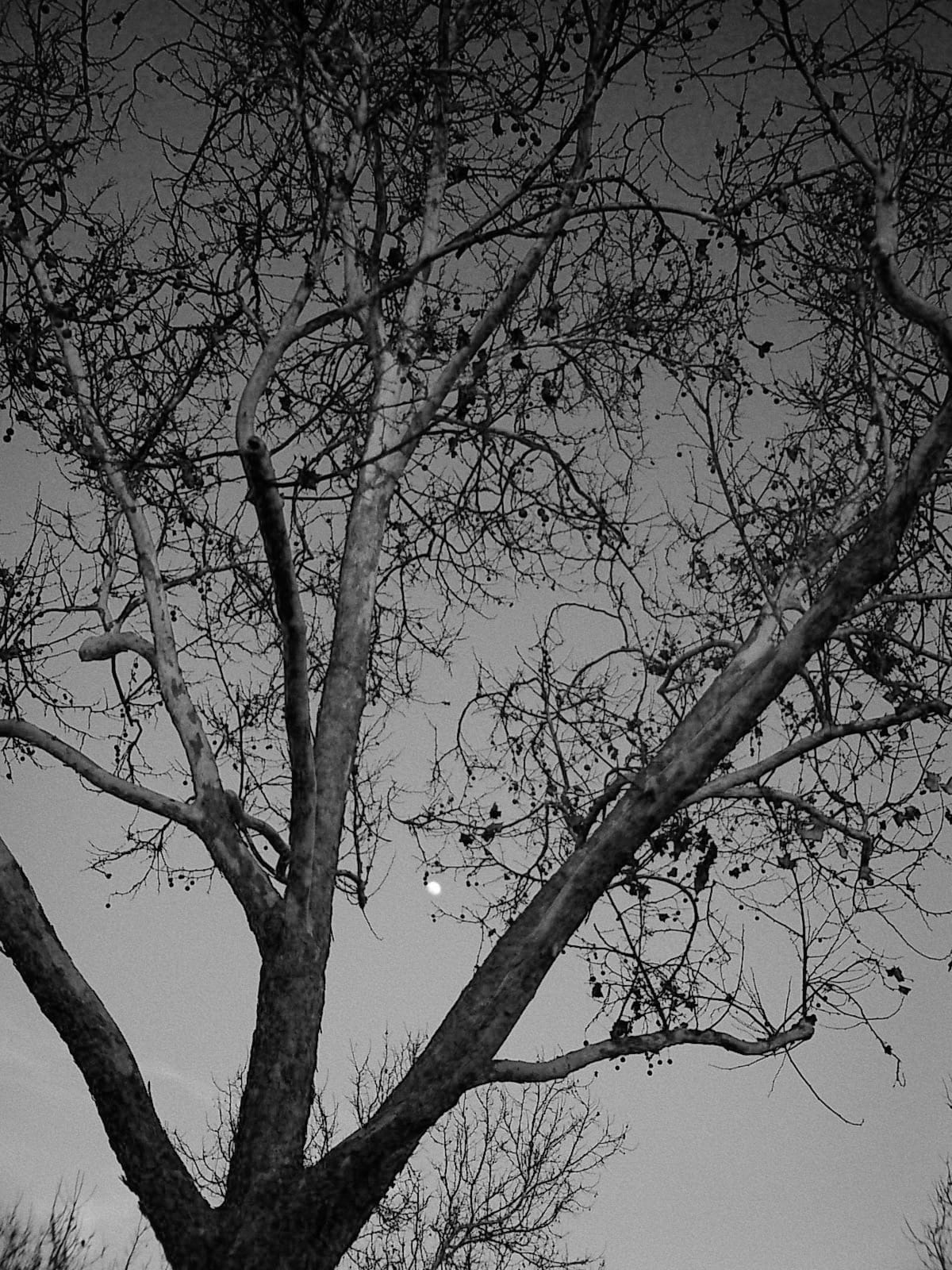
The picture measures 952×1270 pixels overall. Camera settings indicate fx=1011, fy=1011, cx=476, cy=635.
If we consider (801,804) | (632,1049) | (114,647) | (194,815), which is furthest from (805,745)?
(114,647)

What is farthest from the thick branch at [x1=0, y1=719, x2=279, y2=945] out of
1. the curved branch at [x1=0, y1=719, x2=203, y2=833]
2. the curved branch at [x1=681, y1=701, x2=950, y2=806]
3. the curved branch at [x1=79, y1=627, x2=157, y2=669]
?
the curved branch at [x1=681, y1=701, x2=950, y2=806]

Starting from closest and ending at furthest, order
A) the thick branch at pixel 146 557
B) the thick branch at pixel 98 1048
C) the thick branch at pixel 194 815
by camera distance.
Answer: the thick branch at pixel 98 1048 → the thick branch at pixel 194 815 → the thick branch at pixel 146 557

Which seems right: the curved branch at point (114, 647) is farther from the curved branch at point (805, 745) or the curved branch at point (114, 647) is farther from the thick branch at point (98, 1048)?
the curved branch at point (805, 745)

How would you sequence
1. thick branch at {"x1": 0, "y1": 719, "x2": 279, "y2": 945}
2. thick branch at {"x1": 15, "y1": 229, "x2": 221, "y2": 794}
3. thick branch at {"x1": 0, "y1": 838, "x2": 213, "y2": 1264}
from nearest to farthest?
thick branch at {"x1": 0, "y1": 838, "x2": 213, "y2": 1264} < thick branch at {"x1": 0, "y1": 719, "x2": 279, "y2": 945} < thick branch at {"x1": 15, "y1": 229, "x2": 221, "y2": 794}

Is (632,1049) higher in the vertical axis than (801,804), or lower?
lower

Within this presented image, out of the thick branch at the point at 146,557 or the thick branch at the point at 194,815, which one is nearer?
the thick branch at the point at 194,815

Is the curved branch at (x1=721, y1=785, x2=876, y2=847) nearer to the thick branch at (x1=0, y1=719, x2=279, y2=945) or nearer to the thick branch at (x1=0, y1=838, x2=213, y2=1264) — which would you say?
the thick branch at (x1=0, y1=719, x2=279, y2=945)

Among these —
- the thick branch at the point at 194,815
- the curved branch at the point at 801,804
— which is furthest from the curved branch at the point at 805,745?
the thick branch at the point at 194,815

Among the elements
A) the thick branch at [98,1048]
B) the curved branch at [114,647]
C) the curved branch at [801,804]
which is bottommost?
the thick branch at [98,1048]

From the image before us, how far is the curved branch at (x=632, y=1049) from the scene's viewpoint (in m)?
3.94

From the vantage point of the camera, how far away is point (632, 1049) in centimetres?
410

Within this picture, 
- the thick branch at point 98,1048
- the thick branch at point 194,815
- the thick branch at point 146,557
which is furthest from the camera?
the thick branch at point 146,557

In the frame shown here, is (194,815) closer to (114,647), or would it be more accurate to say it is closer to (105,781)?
(105,781)

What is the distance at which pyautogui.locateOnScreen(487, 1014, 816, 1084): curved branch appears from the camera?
12.9ft
